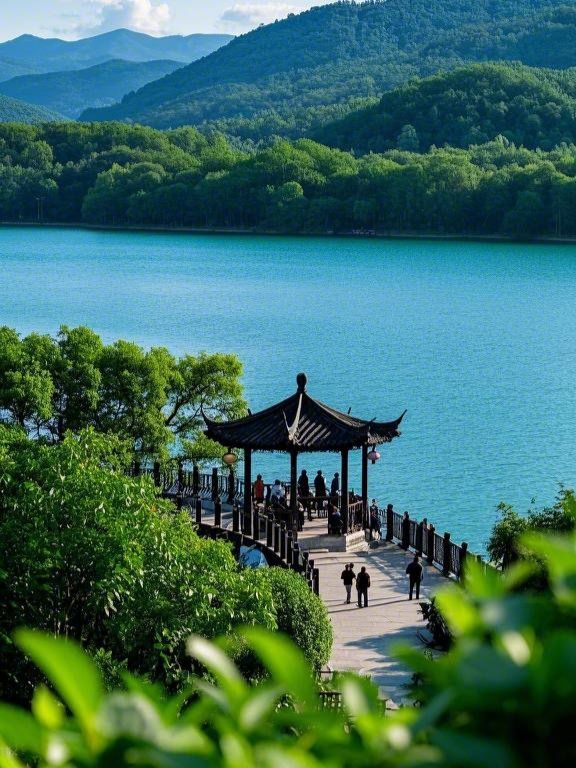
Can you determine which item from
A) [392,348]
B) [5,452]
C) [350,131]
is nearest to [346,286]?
[392,348]

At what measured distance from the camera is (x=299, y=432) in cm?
2023

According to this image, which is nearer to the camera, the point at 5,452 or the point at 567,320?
the point at 5,452

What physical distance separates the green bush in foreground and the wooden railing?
52.4 feet

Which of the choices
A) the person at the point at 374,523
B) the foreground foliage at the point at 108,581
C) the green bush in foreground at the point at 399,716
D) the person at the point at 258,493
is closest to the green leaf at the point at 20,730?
the green bush in foreground at the point at 399,716

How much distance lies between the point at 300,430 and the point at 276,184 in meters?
115

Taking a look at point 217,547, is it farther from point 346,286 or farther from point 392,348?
point 346,286

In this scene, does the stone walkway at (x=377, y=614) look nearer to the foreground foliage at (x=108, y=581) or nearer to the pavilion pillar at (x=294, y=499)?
the pavilion pillar at (x=294, y=499)

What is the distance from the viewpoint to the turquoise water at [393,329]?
109 feet

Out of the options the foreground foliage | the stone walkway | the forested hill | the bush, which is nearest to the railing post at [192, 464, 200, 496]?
the stone walkway

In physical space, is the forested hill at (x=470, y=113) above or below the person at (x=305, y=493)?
above

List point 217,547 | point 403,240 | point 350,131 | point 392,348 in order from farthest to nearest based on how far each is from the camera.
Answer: point 350,131 → point 403,240 → point 392,348 → point 217,547

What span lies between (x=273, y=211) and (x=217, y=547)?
121 metres

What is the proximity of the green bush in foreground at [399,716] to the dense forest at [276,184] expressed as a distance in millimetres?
112132

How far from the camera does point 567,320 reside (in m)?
64.8
